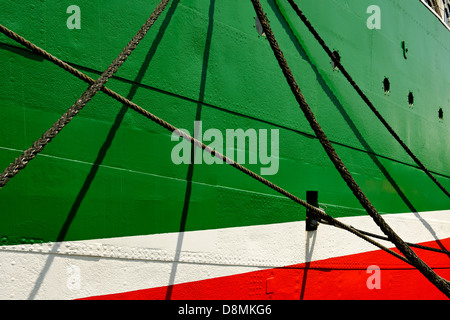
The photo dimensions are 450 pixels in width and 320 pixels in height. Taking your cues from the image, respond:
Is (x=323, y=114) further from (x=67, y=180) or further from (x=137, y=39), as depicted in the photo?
(x=67, y=180)

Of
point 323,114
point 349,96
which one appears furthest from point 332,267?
point 349,96

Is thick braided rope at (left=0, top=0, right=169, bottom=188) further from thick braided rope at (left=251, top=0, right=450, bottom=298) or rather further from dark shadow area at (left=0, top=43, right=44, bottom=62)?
thick braided rope at (left=251, top=0, right=450, bottom=298)

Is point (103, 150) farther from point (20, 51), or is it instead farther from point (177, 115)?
point (20, 51)

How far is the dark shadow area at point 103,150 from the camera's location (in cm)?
191

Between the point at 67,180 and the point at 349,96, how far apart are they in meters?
2.49

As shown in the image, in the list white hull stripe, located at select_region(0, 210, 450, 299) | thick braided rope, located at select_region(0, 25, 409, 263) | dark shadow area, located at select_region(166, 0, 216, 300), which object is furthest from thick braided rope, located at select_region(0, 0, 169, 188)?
dark shadow area, located at select_region(166, 0, 216, 300)

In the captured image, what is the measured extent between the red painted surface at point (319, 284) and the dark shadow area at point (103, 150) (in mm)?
341

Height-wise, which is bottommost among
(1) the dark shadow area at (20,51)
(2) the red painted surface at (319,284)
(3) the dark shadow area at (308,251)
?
(2) the red painted surface at (319,284)

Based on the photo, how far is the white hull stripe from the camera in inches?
73.3

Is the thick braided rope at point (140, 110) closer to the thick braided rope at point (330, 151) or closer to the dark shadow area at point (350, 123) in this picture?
the thick braided rope at point (330, 151)

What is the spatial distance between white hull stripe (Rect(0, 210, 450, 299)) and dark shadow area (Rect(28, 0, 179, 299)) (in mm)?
11

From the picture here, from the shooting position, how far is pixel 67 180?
1.99 m

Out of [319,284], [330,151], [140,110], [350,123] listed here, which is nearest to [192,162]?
[140,110]

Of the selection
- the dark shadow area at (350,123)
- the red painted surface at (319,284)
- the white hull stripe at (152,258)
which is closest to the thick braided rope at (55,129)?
the white hull stripe at (152,258)
